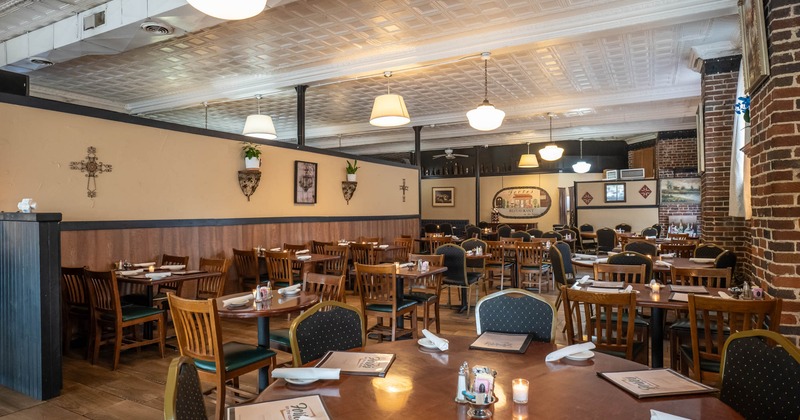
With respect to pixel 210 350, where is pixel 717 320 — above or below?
above

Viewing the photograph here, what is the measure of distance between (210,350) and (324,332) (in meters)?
1.09

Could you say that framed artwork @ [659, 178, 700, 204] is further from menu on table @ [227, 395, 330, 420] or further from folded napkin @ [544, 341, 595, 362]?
menu on table @ [227, 395, 330, 420]

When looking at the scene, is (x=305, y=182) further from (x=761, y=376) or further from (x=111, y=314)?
(x=761, y=376)

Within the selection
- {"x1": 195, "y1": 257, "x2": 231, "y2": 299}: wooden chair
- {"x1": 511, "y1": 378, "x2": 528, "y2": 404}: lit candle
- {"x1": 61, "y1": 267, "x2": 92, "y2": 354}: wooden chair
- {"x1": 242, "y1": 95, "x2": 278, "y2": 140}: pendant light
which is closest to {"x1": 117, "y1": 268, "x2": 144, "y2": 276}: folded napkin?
{"x1": 61, "y1": 267, "x2": 92, "y2": 354}: wooden chair

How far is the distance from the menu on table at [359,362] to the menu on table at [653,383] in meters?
0.85

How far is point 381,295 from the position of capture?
4789 millimetres

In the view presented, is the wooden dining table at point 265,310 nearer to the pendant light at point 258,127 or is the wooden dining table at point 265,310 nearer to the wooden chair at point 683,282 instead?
the wooden chair at point 683,282

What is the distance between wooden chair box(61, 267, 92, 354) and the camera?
464cm

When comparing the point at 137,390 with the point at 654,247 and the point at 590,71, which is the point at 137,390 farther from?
the point at 590,71

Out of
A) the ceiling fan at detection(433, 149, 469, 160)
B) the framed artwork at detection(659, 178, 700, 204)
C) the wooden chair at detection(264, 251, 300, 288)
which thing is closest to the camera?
the wooden chair at detection(264, 251, 300, 288)

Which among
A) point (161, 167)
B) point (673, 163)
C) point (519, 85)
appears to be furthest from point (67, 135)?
point (673, 163)

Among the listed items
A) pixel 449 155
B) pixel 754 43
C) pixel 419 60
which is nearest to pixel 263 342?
pixel 754 43

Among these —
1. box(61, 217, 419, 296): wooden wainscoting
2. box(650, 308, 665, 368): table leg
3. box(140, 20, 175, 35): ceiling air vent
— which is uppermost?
box(140, 20, 175, 35): ceiling air vent

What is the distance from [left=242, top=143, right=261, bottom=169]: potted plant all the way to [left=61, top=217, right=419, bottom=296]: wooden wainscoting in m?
0.88
